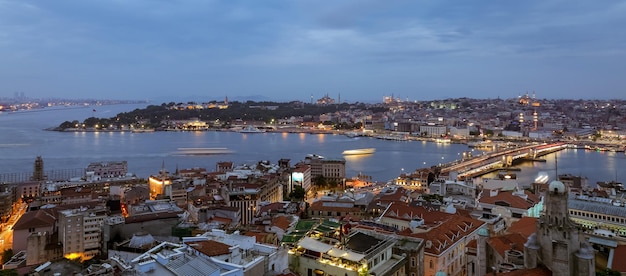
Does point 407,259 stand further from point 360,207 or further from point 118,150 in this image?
point 118,150

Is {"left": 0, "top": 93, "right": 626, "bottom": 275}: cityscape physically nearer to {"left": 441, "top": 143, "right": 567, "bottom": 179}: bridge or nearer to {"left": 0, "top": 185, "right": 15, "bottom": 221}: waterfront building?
{"left": 0, "top": 185, "right": 15, "bottom": 221}: waterfront building

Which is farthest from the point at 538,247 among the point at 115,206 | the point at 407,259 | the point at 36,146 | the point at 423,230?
the point at 36,146

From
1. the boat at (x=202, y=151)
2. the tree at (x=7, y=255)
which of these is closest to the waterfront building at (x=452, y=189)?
the tree at (x=7, y=255)

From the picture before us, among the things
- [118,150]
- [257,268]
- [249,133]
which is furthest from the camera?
[249,133]

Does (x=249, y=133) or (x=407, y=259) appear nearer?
(x=407, y=259)

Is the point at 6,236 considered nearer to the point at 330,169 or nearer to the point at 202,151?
the point at 330,169

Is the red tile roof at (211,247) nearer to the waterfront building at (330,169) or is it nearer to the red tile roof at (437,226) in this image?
the red tile roof at (437,226)

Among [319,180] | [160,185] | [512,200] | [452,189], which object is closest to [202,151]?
[319,180]

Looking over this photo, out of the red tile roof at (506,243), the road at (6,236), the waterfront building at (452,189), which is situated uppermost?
the red tile roof at (506,243)

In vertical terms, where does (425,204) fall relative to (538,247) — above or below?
below
